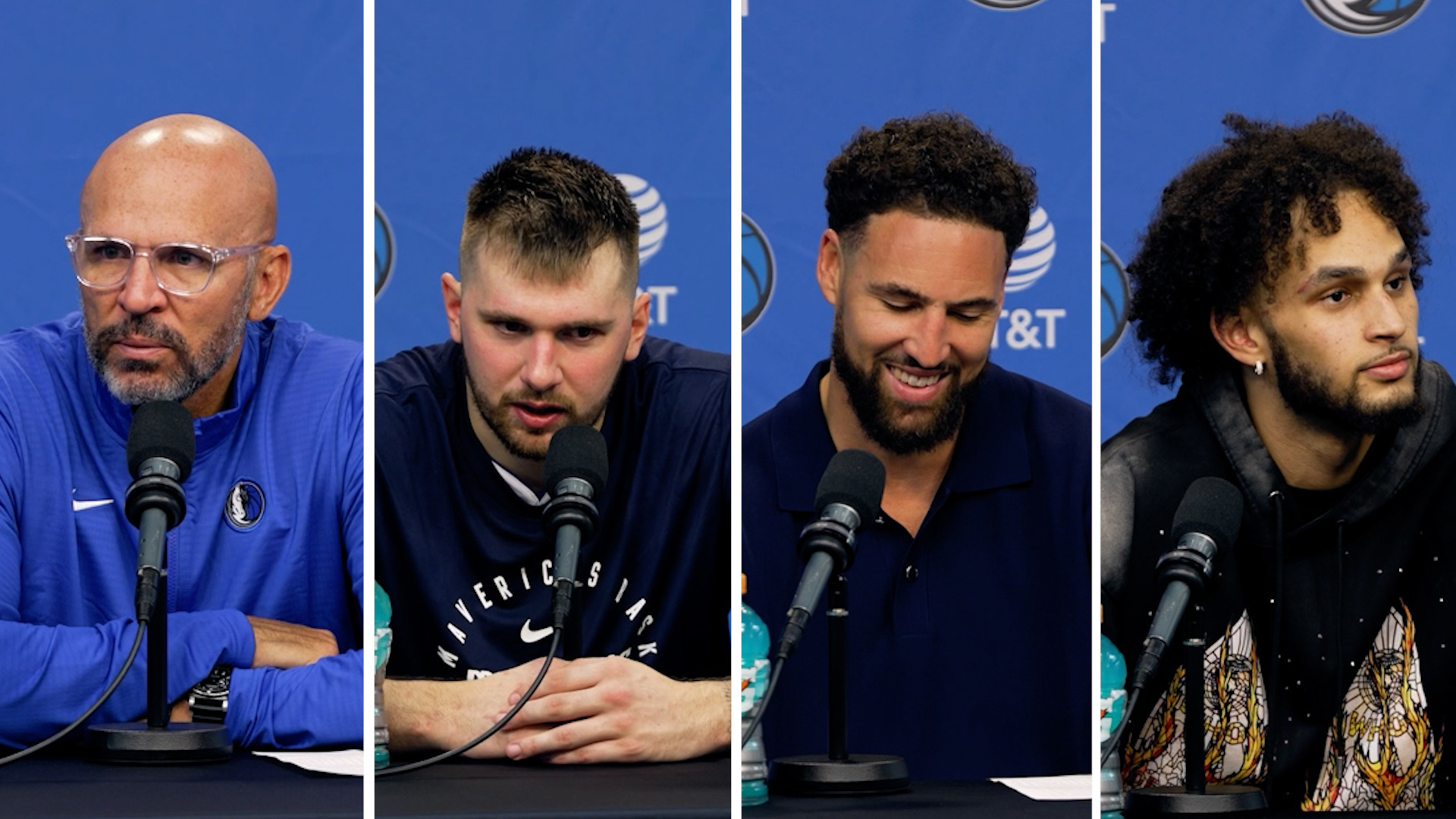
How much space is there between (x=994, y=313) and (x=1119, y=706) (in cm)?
75

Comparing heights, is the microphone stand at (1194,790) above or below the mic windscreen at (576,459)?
below

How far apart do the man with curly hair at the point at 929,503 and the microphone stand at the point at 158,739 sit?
0.97 metres

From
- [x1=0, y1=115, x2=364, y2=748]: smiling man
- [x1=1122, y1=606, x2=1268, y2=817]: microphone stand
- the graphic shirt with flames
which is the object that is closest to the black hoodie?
the graphic shirt with flames

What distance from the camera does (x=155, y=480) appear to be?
2.81 metres

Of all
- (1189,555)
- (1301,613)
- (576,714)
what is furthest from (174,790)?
(1301,613)

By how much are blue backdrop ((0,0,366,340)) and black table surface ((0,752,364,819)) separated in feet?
3.00

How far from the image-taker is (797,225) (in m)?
3.21

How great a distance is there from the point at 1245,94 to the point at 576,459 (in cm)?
148

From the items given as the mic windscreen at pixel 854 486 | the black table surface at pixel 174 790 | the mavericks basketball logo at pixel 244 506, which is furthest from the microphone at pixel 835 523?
the mavericks basketball logo at pixel 244 506

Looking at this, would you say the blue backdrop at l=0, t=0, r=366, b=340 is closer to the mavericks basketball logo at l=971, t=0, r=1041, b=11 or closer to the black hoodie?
the mavericks basketball logo at l=971, t=0, r=1041, b=11

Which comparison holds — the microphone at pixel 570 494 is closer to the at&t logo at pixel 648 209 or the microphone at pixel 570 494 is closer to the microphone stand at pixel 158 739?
the at&t logo at pixel 648 209


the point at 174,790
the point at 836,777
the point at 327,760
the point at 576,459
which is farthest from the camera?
the point at 327,760

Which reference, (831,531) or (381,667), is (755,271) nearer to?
(831,531)

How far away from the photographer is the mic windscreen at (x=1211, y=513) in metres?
2.81
